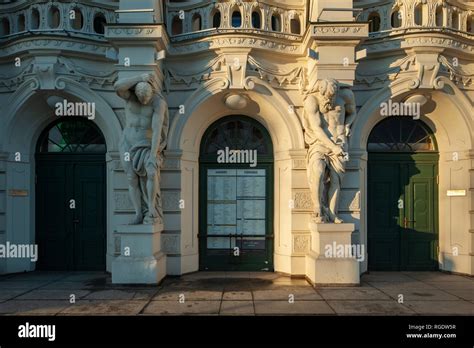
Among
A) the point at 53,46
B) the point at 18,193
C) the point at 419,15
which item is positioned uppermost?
the point at 419,15

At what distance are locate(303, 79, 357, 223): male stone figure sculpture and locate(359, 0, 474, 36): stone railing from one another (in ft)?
7.26

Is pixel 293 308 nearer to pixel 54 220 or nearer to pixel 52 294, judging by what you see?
pixel 52 294

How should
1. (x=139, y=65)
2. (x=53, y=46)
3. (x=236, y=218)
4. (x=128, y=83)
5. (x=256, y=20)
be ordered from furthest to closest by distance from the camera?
1. (x=236, y=218)
2. (x=256, y=20)
3. (x=53, y=46)
4. (x=139, y=65)
5. (x=128, y=83)

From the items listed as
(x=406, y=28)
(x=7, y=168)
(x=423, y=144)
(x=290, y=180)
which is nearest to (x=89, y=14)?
(x=7, y=168)

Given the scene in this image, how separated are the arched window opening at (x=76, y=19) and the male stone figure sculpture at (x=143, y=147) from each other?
9.09ft

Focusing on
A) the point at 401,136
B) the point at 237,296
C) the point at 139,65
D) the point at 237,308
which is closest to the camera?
the point at 237,308

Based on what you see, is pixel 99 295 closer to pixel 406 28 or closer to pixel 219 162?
pixel 219 162

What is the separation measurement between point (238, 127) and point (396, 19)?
4.57 meters

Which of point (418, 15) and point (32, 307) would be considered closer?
point (32, 307)

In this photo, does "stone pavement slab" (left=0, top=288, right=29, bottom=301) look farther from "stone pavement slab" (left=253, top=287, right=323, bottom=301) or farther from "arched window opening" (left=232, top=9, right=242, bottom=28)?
"arched window opening" (left=232, top=9, right=242, bottom=28)

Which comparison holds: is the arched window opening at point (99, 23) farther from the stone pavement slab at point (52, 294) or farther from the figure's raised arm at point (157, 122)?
the stone pavement slab at point (52, 294)

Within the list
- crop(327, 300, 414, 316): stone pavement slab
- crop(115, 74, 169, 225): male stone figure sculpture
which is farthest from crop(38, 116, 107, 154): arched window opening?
crop(327, 300, 414, 316): stone pavement slab

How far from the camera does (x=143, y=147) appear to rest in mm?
7820

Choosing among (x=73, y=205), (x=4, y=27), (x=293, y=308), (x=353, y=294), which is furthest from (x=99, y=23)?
(x=353, y=294)
